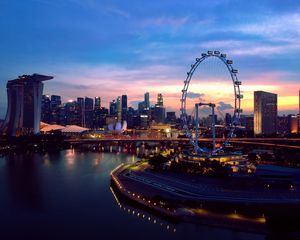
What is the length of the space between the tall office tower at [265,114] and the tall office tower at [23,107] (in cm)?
3380

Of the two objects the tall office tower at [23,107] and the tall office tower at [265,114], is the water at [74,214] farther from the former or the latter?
the tall office tower at [265,114]

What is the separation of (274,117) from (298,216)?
54.2 m

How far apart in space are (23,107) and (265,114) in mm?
37836

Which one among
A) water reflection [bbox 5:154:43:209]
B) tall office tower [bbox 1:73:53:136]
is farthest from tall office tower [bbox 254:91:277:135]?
water reflection [bbox 5:154:43:209]

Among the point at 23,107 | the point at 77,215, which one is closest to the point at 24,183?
the point at 77,215

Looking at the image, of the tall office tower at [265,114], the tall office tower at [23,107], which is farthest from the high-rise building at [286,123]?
the tall office tower at [23,107]

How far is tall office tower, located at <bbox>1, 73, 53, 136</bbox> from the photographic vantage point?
44500mm

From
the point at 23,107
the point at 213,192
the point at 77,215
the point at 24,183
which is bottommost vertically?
the point at 77,215

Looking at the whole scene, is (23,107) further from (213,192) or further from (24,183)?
(213,192)

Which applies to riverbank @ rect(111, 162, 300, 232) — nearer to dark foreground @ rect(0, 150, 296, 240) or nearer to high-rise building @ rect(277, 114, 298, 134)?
dark foreground @ rect(0, 150, 296, 240)

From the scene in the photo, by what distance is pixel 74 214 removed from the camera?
12.7 m

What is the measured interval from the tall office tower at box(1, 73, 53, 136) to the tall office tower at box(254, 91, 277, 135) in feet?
111

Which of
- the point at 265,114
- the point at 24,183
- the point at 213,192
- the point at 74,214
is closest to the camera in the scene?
the point at 74,214

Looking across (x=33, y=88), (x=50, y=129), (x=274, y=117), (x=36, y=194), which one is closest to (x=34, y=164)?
(x=36, y=194)
